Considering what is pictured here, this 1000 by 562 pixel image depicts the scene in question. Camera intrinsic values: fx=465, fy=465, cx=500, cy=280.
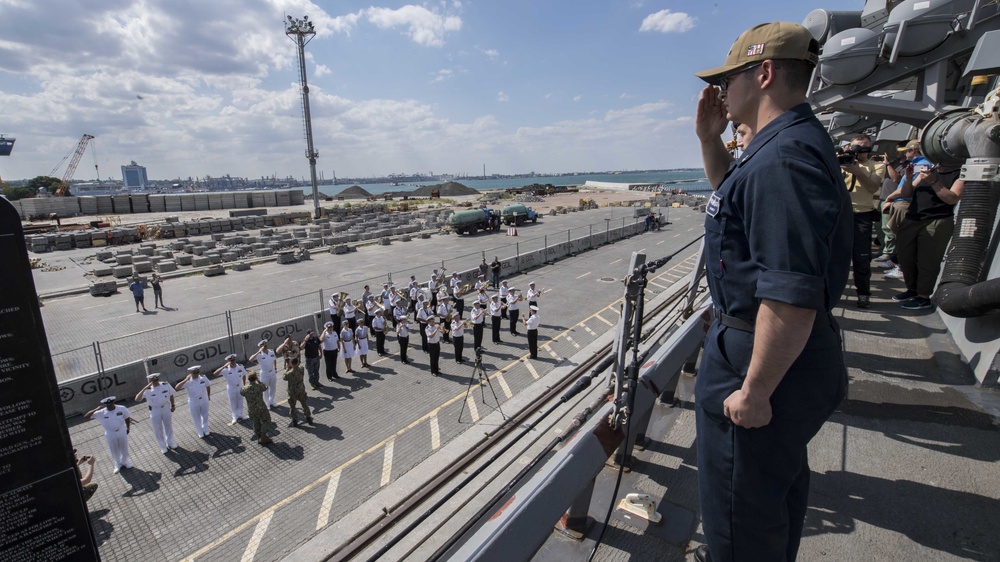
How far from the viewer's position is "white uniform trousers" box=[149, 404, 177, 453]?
978cm

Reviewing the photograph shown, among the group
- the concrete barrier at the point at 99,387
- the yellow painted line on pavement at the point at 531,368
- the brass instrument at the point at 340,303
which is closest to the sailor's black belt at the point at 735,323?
the yellow painted line on pavement at the point at 531,368

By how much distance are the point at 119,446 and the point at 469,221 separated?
3520cm

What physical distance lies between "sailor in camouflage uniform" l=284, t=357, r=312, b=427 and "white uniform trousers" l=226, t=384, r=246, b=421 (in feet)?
4.19

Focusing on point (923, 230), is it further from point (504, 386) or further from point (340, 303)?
point (340, 303)

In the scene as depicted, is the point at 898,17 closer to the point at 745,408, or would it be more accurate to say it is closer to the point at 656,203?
the point at 745,408

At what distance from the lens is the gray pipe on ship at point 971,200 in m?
5.10

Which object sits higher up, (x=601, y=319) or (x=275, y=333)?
(x=275, y=333)

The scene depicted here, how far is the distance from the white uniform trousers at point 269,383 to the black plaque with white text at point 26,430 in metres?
9.18

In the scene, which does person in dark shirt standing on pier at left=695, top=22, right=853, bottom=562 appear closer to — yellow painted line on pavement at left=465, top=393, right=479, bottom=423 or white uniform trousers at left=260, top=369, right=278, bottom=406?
yellow painted line on pavement at left=465, top=393, right=479, bottom=423

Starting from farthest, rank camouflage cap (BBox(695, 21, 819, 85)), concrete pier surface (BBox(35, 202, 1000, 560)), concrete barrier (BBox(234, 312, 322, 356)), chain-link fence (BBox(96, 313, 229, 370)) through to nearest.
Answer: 1. chain-link fence (BBox(96, 313, 229, 370))
2. concrete barrier (BBox(234, 312, 322, 356))
3. concrete pier surface (BBox(35, 202, 1000, 560))
4. camouflage cap (BBox(695, 21, 819, 85))

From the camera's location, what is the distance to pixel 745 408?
196 centimetres

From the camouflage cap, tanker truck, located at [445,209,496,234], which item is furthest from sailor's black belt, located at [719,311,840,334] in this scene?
tanker truck, located at [445,209,496,234]

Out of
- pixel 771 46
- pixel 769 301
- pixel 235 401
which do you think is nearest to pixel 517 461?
pixel 769 301

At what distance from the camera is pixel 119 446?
9.25 metres
